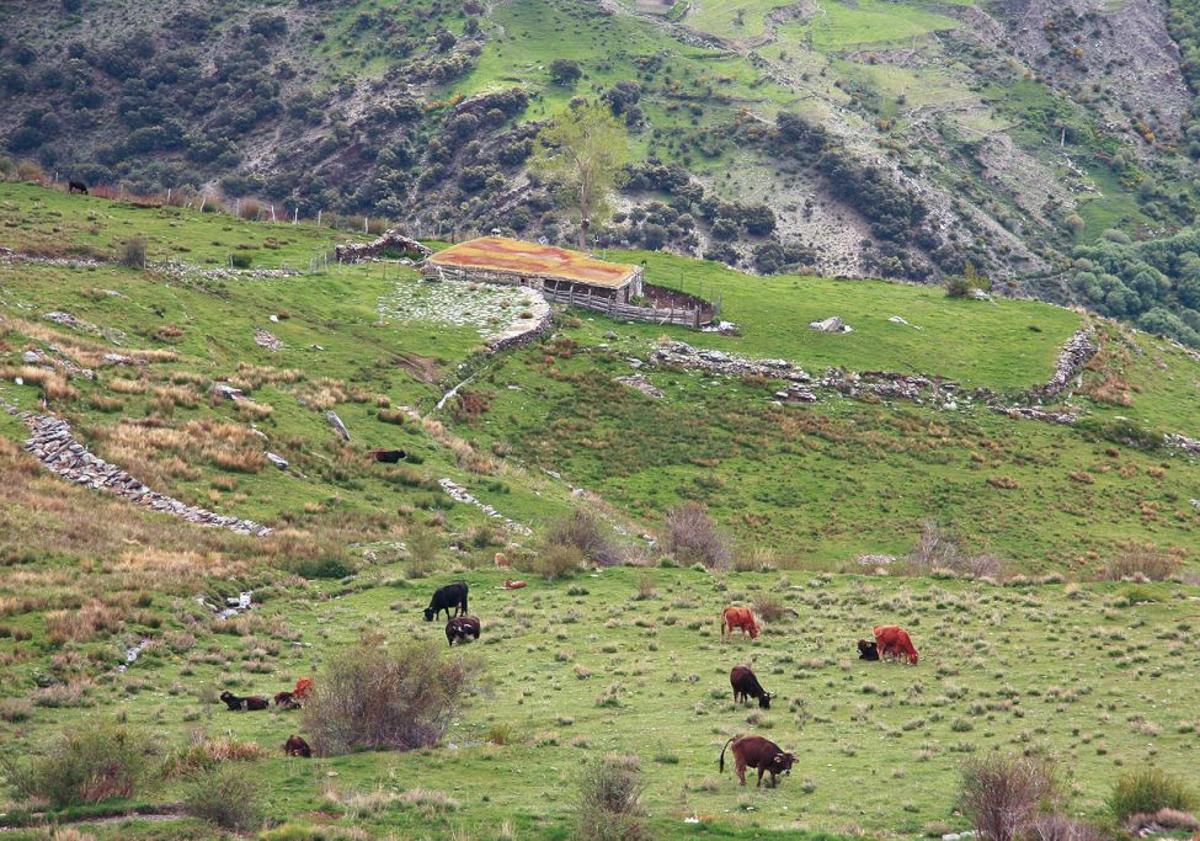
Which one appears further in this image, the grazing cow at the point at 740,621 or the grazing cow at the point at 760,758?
the grazing cow at the point at 740,621

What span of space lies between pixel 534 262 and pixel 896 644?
59964 millimetres

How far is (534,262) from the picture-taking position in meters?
88.2

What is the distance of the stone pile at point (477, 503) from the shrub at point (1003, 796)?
32.3m

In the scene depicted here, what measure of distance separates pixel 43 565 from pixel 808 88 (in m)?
175

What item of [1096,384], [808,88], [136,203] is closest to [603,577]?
[1096,384]

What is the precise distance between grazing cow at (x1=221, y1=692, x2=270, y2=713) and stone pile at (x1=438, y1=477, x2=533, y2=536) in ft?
76.6

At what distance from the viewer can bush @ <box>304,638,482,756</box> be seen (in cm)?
2436

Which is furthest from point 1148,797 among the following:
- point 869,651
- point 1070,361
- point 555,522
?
point 1070,361

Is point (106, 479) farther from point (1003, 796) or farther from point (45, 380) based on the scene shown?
point (1003, 796)

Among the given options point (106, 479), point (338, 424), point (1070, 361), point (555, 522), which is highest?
point (106, 479)

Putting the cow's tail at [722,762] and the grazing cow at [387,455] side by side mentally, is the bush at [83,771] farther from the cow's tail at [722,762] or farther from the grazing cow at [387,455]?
the grazing cow at [387,455]

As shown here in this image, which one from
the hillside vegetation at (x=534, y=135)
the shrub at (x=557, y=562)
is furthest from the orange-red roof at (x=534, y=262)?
the hillside vegetation at (x=534, y=135)

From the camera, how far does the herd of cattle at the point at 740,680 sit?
22375 millimetres

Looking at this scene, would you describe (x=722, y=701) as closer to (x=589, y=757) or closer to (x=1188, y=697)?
(x=589, y=757)
